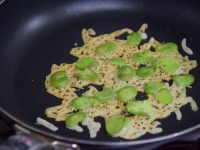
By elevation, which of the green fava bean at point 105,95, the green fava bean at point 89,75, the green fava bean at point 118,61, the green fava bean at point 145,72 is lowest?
the green fava bean at point 105,95

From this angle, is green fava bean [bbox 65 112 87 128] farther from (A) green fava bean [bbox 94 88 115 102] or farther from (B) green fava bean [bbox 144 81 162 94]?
(B) green fava bean [bbox 144 81 162 94]

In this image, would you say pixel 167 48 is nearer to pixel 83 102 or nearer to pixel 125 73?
pixel 125 73

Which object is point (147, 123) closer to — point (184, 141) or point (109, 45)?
point (184, 141)

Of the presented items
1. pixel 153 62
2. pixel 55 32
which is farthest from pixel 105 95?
pixel 55 32

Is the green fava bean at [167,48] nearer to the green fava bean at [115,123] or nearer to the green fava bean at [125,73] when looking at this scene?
the green fava bean at [125,73]

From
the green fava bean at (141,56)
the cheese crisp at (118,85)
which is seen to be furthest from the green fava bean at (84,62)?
the green fava bean at (141,56)

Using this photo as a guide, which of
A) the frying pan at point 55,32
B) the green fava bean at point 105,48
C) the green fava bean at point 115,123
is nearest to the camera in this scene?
the green fava bean at point 115,123

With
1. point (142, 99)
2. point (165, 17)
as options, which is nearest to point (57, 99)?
point (142, 99)
